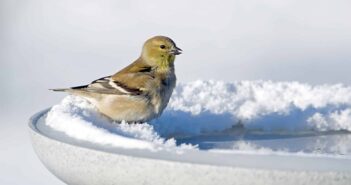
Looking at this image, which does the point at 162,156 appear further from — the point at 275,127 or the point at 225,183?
the point at 275,127

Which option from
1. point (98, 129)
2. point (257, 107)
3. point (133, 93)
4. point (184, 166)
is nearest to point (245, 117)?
point (257, 107)

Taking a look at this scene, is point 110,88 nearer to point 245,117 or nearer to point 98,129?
Answer: point 245,117

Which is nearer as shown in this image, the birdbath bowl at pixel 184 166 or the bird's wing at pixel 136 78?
the birdbath bowl at pixel 184 166

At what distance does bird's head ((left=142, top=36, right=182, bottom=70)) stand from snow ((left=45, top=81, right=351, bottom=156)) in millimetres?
121

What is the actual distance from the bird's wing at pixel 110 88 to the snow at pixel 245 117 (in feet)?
0.19

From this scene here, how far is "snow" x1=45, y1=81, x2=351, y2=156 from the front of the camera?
2508 mm

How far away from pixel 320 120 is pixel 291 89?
25cm

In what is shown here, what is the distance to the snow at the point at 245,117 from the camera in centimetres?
251

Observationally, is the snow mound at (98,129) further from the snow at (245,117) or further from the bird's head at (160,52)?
the bird's head at (160,52)

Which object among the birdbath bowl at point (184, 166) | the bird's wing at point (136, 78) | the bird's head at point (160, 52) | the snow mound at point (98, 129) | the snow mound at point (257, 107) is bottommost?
the birdbath bowl at point (184, 166)

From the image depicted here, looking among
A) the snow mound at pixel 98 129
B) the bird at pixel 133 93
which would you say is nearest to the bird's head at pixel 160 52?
the bird at pixel 133 93

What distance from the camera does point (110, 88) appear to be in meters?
2.83

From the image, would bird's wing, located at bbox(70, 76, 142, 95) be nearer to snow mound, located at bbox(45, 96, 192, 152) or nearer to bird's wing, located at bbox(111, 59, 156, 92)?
bird's wing, located at bbox(111, 59, 156, 92)

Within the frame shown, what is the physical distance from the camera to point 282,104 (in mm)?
2914
